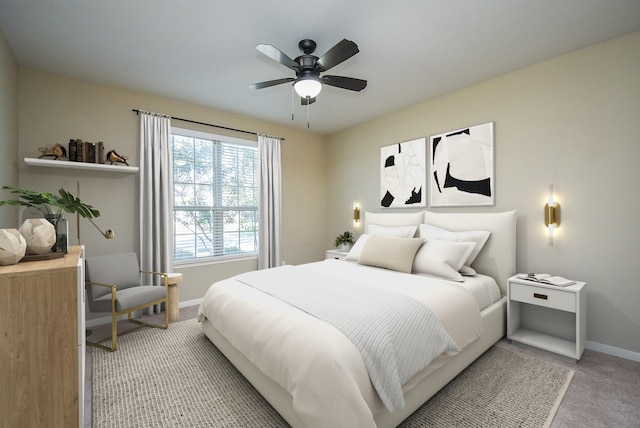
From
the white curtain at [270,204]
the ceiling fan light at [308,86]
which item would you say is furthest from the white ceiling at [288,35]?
the white curtain at [270,204]

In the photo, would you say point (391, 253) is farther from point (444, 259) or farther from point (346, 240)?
point (346, 240)

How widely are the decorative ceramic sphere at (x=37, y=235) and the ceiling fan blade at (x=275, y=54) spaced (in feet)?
5.99

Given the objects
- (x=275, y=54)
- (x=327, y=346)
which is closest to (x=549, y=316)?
(x=327, y=346)

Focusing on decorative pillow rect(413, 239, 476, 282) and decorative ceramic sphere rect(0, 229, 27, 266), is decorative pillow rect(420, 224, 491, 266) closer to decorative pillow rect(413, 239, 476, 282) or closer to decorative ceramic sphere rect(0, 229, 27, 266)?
decorative pillow rect(413, 239, 476, 282)

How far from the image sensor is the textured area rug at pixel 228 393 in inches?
71.2

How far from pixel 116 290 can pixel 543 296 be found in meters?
4.26

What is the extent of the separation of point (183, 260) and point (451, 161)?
3970 millimetres

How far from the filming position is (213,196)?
440 centimetres

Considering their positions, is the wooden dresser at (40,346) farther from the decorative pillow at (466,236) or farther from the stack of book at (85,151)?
the decorative pillow at (466,236)

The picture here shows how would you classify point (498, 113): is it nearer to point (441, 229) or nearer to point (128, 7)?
point (441, 229)

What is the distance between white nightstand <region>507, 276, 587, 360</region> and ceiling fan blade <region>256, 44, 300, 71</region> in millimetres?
2920

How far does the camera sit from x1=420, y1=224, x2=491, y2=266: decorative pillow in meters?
3.15

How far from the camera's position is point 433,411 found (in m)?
1.88

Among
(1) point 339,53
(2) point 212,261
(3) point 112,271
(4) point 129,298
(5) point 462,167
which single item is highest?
(1) point 339,53
